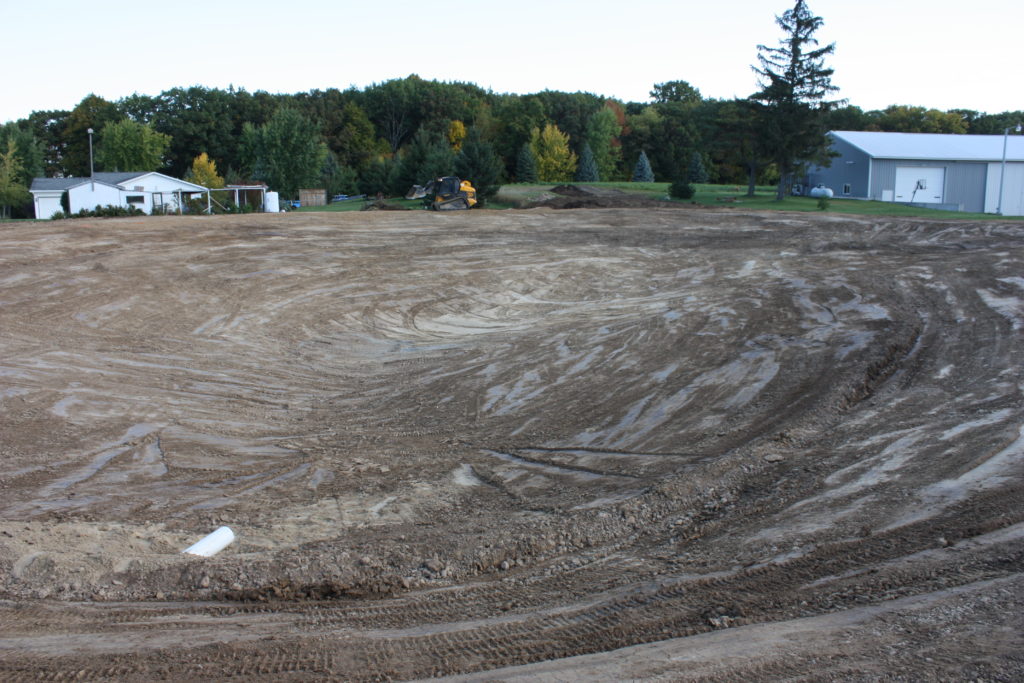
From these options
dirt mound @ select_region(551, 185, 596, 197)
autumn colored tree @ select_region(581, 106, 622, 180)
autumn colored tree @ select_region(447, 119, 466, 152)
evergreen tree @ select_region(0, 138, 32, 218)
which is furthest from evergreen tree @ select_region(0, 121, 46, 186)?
autumn colored tree @ select_region(581, 106, 622, 180)

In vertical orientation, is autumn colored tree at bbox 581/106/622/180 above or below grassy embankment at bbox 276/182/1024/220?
above

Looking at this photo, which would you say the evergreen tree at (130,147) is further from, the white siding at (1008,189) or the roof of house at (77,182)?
the white siding at (1008,189)

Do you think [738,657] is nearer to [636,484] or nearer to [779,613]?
[779,613]

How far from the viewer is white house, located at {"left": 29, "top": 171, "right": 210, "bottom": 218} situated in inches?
1837

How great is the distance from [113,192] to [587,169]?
3707 cm

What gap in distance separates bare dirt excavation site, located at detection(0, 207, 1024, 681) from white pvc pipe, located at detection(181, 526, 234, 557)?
0.08m

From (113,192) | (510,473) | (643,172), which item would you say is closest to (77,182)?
(113,192)

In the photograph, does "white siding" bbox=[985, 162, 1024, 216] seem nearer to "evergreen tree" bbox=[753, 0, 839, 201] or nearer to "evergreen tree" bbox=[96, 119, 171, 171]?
"evergreen tree" bbox=[753, 0, 839, 201]

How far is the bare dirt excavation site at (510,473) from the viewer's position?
457 centimetres

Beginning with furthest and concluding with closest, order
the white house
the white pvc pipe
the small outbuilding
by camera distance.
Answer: the small outbuilding, the white house, the white pvc pipe

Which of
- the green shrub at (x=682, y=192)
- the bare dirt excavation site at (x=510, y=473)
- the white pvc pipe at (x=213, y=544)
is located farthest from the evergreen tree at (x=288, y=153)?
the white pvc pipe at (x=213, y=544)

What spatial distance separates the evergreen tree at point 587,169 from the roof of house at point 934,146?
20326 millimetres

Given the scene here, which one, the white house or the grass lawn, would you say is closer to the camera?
the grass lawn

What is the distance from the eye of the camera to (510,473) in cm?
818
